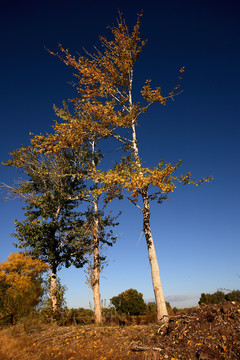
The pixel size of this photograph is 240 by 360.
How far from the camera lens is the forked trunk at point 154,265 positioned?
23.1 feet

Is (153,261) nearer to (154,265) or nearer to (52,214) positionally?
(154,265)

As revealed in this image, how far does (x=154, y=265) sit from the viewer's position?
7.53 metres

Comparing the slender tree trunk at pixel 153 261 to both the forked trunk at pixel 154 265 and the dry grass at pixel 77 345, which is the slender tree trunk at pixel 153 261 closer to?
the forked trunk at pixel 154 265

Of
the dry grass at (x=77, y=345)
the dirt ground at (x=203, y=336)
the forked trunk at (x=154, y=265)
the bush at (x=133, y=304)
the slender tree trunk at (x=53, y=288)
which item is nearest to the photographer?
the dirt ground at (x=203, y=336)

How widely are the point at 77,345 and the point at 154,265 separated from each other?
3.42 metres

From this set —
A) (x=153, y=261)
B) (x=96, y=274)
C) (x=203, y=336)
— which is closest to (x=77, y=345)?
(x=203, y=336)

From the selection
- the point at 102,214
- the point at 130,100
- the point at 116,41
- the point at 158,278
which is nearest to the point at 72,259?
the point at 102,214

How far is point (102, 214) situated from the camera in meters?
13.6

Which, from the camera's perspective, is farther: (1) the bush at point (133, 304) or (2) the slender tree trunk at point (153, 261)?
(1) the bush at point (133, 304)

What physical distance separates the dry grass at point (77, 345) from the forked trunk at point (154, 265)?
1226 millimetres

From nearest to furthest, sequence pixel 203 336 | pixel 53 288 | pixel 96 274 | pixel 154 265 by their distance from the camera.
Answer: pixel 203 336 < pixel 154 265 < pixel 96 274 < pixel 53 288

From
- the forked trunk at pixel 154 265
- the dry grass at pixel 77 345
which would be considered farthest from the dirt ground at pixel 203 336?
the forked trunk at pixel 154 265

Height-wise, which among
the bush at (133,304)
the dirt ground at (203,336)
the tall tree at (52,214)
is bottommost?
the bush at (133,304)

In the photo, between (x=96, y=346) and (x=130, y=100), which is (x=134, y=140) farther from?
(x=96, y=346)
